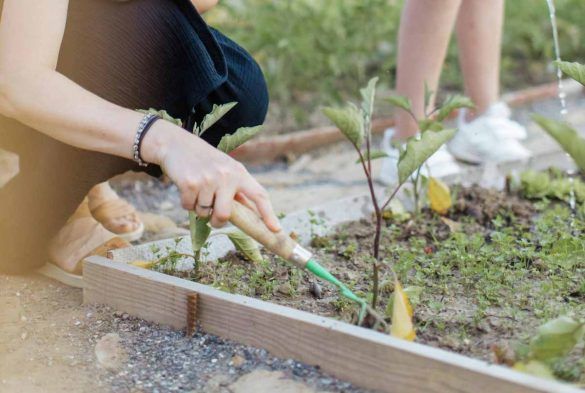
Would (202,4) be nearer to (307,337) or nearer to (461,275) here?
(461,275)

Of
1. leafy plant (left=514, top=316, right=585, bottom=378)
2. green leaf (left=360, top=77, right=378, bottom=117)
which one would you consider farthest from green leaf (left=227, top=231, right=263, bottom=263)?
leafy plant (left=514, top=316, right=585, bottom=378)

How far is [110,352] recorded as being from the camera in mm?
1971

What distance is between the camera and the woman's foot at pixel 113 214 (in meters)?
2.76

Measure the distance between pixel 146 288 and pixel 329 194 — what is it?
1.50 m

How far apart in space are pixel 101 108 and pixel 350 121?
1.69 ft

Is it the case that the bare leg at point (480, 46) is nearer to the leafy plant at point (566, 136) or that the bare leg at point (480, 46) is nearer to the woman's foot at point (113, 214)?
the woman's foot at point (113, 214)

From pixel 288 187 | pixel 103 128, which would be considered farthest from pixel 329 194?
pixel 103 128

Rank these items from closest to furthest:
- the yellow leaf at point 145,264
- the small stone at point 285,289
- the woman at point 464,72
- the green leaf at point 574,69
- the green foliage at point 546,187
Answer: the green leaf at point 574,69, the small stone at point 285,289, the yellow leaf at point 145,264, the green foliage at point 546,187, the woman at point 464,72

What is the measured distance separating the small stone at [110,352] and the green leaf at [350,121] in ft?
2.23

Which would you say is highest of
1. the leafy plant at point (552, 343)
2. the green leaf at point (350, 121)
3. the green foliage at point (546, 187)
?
the green leaf at point (350, 121)

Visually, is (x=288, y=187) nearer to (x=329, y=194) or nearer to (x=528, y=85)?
(x=329, y=194)

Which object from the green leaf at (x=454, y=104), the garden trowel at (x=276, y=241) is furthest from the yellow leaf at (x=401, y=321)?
the green leaf at (x=454, y=104)

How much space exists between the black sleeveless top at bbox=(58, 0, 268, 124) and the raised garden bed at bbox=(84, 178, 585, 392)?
1.33 feet

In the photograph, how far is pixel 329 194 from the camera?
3492 millimetres
